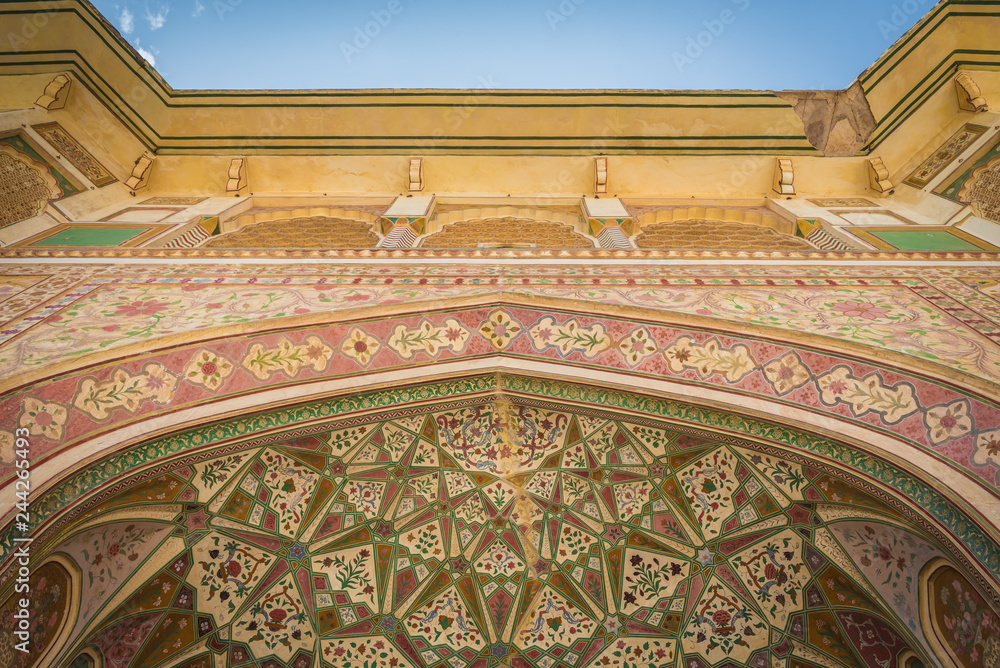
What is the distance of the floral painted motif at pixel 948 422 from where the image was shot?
2.79 m

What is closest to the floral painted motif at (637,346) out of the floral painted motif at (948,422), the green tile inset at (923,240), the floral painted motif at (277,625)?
the floral painted motif at (948,422)

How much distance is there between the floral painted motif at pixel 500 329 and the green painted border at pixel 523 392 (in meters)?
0.20

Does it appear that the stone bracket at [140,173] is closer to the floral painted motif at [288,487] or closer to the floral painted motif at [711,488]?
the floral painted motif at [288,487]

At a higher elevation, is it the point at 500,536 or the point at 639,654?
the point at 500,536

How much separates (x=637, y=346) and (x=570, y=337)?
0.36 m

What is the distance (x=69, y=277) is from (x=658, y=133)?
484cm

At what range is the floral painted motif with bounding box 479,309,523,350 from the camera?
3576 millimetres

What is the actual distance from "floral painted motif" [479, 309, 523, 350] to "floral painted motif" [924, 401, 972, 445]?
6.45 ft

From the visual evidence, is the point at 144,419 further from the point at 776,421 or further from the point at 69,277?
the point at 776,421

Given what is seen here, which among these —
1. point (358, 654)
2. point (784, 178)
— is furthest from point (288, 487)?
point (784, 178)

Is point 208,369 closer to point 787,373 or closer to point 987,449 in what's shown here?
point 787,373

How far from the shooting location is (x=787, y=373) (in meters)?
3.23

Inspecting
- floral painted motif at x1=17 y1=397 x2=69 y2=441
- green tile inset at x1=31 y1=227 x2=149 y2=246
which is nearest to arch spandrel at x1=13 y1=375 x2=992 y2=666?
floral painted motif at x1=17 y1=397 x2=69 y2=441

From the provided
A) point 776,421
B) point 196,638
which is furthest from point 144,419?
point 776,421
